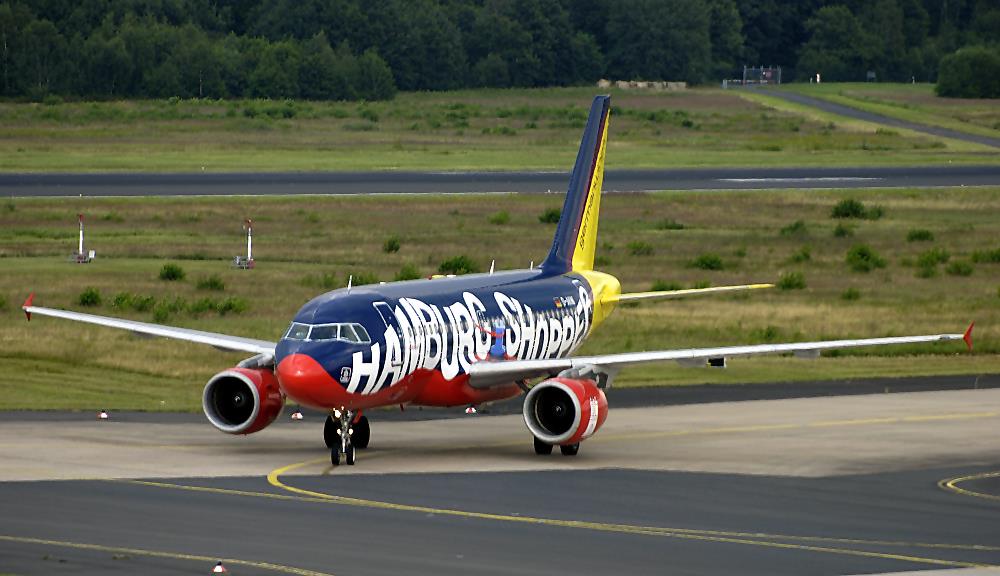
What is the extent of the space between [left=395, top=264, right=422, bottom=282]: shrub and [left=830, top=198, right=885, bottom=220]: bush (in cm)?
3632

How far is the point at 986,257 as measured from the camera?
87812 mm

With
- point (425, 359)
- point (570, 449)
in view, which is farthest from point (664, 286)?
point (425, 359)

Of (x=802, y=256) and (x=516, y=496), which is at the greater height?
(x=802, y=256)

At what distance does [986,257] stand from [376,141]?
8702 centimetres

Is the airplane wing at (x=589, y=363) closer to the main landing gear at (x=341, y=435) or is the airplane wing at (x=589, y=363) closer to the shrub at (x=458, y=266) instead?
the main landing gear at (x=341, y=435)

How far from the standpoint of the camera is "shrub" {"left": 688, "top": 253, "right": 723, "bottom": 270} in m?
84.7

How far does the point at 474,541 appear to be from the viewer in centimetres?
3142

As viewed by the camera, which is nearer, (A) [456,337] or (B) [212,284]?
(A) [456,337]

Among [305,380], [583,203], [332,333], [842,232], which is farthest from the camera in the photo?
[842,232]

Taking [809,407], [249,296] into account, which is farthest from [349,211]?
[809,407]

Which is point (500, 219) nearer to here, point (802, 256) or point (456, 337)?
point (802, 256)

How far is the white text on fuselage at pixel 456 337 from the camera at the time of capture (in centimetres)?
3912

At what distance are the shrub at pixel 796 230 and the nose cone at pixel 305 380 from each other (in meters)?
62.6

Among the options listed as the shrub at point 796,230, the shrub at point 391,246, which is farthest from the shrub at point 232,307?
the shrub at point 796,230
